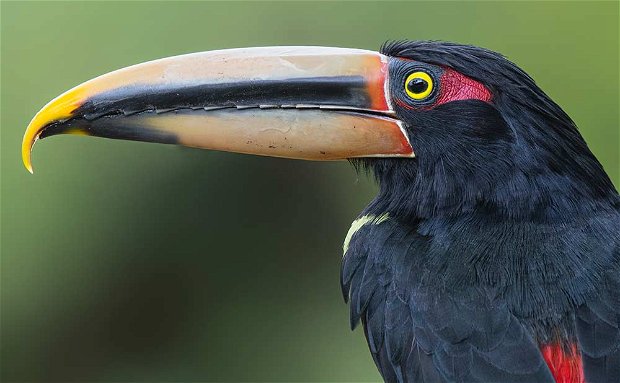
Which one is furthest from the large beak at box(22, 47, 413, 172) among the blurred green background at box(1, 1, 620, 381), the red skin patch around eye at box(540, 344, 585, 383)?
the blurred green background at box(1, 1, 620, 381)

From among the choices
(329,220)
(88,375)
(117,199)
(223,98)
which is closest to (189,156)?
(117,199)

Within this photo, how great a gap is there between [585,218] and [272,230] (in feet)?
8.42

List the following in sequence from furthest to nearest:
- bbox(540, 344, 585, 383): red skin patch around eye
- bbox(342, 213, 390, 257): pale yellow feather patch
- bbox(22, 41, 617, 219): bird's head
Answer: bbox(342, 213, 390, 257): pale yellow feather patch
bbox(22, 41, 617, 219): bird's head
bbox(540, 344, 585, 383): red skin patch around eye

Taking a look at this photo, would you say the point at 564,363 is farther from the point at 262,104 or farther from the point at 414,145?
the point at 262,104

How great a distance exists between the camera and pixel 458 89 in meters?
2.29

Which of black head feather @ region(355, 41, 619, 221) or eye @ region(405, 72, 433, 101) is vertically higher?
eye @ region(405, 72, 433, 101)

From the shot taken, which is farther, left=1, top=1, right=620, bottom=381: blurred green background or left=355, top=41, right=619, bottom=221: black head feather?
left=1, top=1, right=620, bottom=381: blurred green background

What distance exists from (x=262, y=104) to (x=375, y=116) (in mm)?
279

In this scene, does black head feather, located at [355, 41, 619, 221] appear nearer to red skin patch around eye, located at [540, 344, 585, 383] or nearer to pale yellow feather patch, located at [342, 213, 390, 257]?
pale yellow feather patch, located at [342, 213, 390, 257]

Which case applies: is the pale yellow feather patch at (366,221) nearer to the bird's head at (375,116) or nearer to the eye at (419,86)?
the bird's head at (375,116)

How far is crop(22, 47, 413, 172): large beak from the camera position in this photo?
2.31 metres

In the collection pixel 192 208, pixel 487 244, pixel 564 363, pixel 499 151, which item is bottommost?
pixel 564 363

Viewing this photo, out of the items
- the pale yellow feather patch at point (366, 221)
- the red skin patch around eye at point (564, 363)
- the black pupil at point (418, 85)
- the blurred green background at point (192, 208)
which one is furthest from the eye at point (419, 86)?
the blurred green background at point (192, 208)

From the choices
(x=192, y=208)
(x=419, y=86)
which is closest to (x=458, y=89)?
(x=419, y=86)
